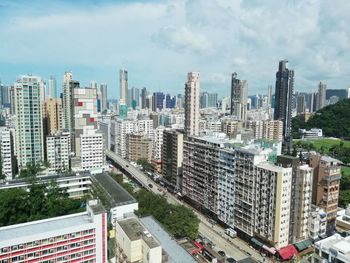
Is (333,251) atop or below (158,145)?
below

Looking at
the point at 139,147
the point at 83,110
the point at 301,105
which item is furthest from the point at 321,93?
the point at 83,110

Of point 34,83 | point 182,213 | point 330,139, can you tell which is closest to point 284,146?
point 330,139

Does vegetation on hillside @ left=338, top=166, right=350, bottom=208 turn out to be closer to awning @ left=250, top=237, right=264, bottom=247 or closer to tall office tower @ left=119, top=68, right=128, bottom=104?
awning @ left=250, top=237, right=264, bottom=247

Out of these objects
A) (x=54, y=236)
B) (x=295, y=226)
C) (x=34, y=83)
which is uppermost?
(x=34, y=83)

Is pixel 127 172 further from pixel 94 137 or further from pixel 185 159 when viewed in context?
pixel 185 159

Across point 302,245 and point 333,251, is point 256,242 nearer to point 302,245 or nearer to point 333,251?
point 302,245

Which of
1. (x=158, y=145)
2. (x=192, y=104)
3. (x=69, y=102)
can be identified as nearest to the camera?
(x=192, y=104)
